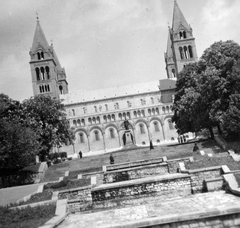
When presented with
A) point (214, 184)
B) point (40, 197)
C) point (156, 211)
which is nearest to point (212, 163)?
point (214, 184)

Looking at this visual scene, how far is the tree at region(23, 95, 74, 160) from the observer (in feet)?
126

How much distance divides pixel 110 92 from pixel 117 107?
5414mm

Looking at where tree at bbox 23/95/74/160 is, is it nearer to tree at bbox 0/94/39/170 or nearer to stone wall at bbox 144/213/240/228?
tree at bbox 0/94/39/170

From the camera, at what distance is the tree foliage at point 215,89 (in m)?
25.9

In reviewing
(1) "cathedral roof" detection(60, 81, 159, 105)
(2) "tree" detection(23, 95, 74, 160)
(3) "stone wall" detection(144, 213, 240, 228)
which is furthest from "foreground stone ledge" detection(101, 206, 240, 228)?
(1) "cathedral roof" detection(60, 81, 159, 105)

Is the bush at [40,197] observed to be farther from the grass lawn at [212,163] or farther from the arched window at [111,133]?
the arched window at [111,133]

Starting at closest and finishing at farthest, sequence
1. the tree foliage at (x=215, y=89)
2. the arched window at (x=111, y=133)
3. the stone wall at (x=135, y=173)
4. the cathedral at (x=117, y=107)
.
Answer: the stone wall at (x=135, y=173)
the tree foliage at (x=215, y=89)
the cathedral at (x=117, y=107)
the arched window at (x=111, y=133)

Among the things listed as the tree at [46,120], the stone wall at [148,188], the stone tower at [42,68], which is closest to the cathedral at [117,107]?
the stone tower at [42,68]

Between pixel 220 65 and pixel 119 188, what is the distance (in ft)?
61.3

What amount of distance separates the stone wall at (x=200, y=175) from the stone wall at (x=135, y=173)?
A: 5379 mm

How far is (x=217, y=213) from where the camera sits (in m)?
8.40

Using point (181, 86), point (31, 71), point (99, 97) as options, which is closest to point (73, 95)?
point (99, 97)

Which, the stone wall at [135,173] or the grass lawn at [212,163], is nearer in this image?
the grass lawn at [212,163]

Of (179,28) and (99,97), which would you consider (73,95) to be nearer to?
(99,97)
